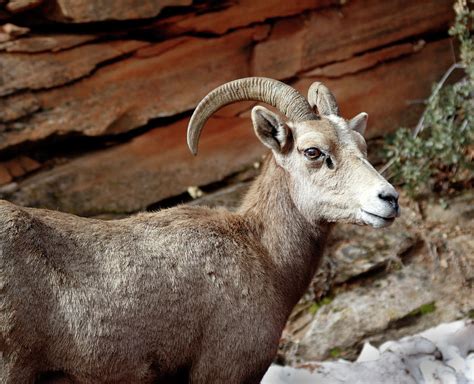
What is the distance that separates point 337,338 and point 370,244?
5.55ft

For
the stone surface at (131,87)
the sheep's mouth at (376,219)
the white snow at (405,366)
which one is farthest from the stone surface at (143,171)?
the sheep's mouth at (376,219)

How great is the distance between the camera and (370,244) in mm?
10703

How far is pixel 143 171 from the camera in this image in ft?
36.2

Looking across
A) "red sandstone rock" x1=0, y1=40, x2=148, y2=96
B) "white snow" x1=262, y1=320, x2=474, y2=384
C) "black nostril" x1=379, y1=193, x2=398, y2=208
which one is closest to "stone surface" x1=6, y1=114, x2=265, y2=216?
"red sandstone rock" x1=0, y1=40, x2=148, y2=96

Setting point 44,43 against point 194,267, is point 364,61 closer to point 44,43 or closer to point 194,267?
point 44,43

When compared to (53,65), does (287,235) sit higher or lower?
lower

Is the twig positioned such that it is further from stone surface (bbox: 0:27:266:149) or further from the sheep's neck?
the sheep's neck

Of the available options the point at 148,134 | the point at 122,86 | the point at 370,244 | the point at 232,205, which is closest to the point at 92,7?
the point at 122,86

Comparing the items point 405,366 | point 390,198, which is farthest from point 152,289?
point 405,366

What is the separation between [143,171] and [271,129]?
Result: 430cm

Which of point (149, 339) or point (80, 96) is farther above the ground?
point (80, 96)

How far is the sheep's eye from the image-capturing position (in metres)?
6.86

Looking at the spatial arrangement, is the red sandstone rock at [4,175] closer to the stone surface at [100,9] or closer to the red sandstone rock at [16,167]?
the red sandstone rock at [16,167]

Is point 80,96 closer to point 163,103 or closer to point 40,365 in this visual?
point 163,103
